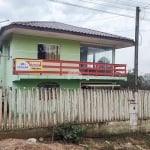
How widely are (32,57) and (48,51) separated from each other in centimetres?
123

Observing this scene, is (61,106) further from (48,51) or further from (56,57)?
(56,57)

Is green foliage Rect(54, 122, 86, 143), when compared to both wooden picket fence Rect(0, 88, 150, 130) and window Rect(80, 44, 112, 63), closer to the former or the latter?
wooden picket fence Rect(0, 88, 150, 130)

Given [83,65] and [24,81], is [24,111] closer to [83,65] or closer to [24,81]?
[24,81]

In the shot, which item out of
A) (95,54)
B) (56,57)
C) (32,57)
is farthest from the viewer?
(95,54)

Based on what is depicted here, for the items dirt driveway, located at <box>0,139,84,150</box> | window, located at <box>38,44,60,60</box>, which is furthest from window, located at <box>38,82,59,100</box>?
window, located at <box>38,44,60,60</box>

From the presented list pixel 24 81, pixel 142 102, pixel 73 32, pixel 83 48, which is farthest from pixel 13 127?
pixel 83 48

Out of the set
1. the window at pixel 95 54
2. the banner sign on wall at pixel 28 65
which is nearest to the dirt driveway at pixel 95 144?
the banner sign on wall at pixel 28 65

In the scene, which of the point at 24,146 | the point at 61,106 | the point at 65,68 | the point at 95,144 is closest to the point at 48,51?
the point at 65,68

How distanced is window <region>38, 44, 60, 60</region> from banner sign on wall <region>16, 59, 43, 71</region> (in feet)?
6.36

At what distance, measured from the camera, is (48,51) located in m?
21.0

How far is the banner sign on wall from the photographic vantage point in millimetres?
18172

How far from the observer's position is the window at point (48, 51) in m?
20.9

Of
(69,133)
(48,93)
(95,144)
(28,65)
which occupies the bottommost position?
(95,144)

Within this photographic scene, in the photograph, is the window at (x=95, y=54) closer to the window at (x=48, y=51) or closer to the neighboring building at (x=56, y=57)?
the neighboring building at (x=56, y=57)
